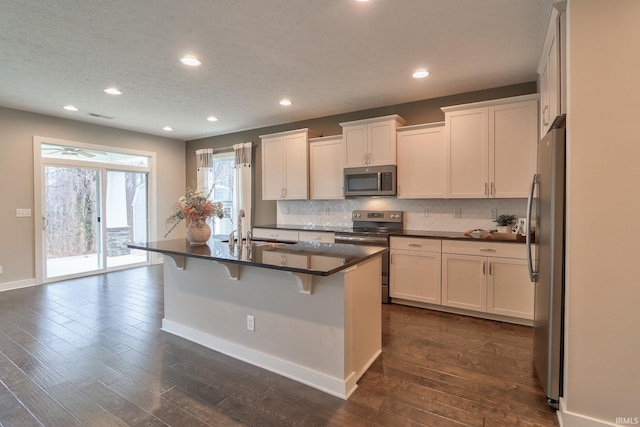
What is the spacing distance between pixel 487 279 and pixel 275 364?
244 centimetres

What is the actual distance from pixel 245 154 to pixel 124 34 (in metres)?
3.31

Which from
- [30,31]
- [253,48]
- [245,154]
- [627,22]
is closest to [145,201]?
[245,154]

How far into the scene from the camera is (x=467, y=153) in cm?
373

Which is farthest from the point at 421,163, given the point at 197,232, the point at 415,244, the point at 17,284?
the point at 17,284

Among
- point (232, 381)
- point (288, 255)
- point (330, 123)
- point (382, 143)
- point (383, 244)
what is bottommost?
point (232, 381)

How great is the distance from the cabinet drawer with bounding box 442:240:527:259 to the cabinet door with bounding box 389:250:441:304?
177 millimetres

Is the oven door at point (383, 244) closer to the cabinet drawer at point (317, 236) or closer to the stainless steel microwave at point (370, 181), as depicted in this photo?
the cabinet drawer at point (317, 236)

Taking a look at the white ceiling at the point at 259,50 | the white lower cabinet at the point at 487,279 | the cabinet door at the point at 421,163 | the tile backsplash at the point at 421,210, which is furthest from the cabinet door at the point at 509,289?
the white ceiling at the point at 259,50

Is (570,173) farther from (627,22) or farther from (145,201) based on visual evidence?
(145,201)

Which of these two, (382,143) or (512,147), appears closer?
(512,147)

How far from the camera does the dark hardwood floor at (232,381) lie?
1891 mm

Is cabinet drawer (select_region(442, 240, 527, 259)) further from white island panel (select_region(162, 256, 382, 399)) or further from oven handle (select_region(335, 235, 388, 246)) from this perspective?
white island panel (select_region(162, 256, 382, 399))

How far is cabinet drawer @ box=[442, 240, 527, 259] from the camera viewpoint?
3.24 meters

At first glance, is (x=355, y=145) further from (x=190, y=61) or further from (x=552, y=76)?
(x=552, y=76)
